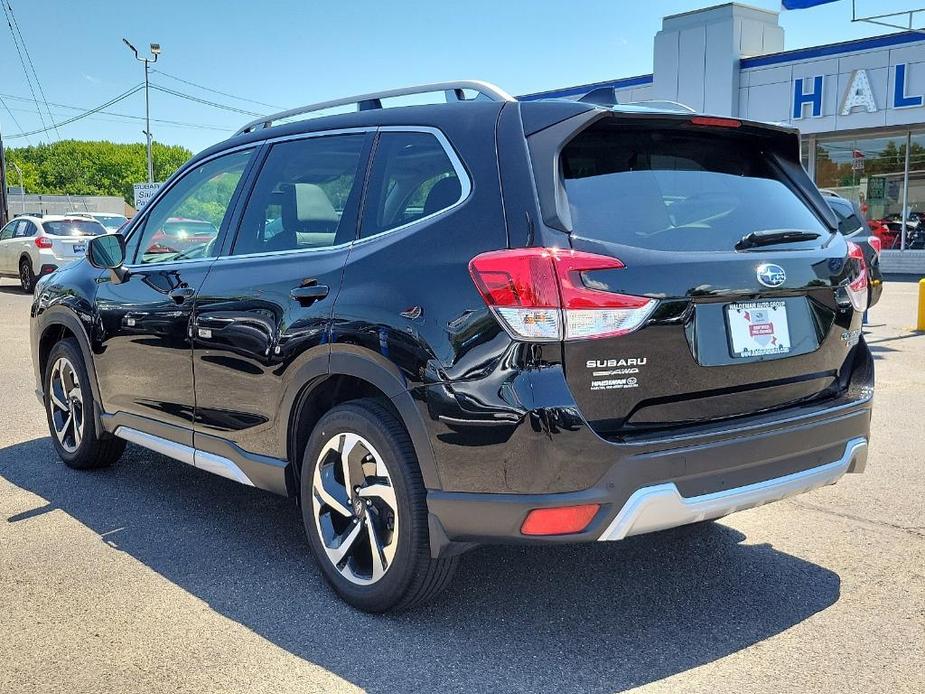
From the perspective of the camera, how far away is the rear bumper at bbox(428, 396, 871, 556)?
9.48 feet

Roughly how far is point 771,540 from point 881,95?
23819 millimetres

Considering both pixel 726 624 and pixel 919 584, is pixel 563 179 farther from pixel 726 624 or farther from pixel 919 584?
pixel 919 584

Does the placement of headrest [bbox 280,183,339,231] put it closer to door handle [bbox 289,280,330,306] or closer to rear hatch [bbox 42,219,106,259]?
door handle [bbox 289,280,330,306]

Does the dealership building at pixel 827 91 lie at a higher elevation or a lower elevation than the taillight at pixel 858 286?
higher

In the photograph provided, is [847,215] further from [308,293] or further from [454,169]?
[308,293]

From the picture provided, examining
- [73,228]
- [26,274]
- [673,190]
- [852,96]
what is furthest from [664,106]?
[852,96]

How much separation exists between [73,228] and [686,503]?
19.2m

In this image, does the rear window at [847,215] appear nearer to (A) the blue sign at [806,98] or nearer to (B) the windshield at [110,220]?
(A) the blue sign at [806,98]

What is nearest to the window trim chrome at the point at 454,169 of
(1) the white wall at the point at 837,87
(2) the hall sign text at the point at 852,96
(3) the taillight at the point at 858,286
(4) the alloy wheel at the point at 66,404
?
(3) the taillight at the point at 858,286

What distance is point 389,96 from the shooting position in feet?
12.4

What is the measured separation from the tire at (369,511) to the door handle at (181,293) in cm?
111

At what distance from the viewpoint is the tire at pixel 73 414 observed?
17.3 feet

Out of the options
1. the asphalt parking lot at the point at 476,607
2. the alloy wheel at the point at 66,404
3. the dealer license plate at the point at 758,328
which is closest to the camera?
the asphalt parking lot at the point at 476,607

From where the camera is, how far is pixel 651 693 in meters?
2.86
